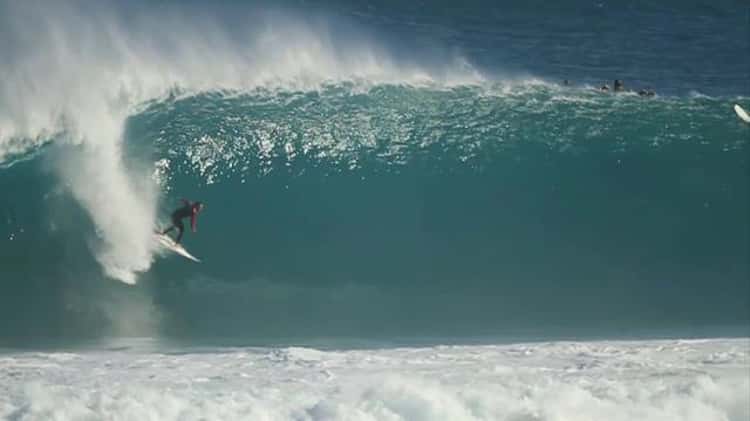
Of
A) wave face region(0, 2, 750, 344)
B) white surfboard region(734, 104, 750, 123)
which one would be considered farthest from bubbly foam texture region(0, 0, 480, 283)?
white surfboard region(734, 104, 750, 123)

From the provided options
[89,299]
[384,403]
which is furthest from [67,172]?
[384,403]

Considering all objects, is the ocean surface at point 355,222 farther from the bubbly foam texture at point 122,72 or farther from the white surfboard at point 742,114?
the white surfboard at point 742,114

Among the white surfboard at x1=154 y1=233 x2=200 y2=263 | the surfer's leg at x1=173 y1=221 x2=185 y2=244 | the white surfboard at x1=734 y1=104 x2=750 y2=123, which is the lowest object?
the white surfboard at x1=154 y1=233 x2=200 y2=263

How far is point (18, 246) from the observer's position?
15312 millimetres

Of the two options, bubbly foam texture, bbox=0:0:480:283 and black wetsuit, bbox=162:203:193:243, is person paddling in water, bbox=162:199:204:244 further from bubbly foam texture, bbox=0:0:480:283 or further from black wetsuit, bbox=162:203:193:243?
bubbly foam texture, bbox=0:0:480:283

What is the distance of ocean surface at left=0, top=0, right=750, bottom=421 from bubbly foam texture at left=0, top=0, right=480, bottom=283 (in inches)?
1.5

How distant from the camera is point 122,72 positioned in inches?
676

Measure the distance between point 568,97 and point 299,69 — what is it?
4.42 m

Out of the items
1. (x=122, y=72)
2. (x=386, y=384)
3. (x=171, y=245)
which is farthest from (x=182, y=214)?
(x=386, y=384)

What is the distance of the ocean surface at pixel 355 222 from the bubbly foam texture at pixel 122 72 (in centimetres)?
4

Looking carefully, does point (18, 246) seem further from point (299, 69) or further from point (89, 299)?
point (299, 69)

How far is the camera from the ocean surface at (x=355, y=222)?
41.8 feet

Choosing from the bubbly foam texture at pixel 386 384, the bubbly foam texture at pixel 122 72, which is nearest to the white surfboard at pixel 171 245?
the bubbly foam texture at pixel 122 72

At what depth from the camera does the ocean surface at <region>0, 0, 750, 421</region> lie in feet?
41.8
